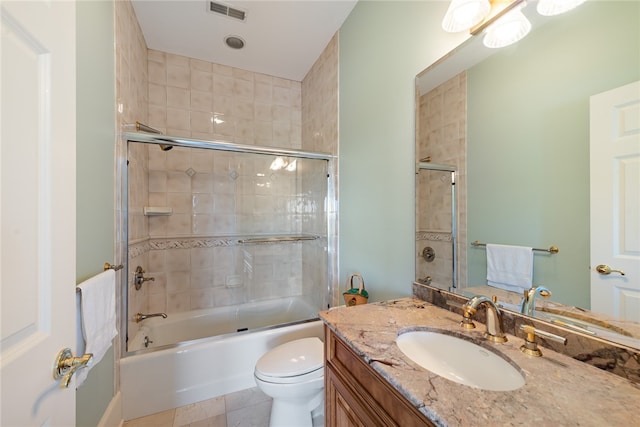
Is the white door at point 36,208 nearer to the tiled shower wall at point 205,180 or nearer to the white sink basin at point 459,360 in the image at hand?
the white sink basin at point 459,360

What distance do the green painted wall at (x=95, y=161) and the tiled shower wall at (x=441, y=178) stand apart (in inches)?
60.1

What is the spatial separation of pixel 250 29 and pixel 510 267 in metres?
2.44

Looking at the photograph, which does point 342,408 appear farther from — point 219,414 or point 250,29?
point 250,29

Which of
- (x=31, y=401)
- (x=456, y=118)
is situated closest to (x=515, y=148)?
(x=456, y=118)

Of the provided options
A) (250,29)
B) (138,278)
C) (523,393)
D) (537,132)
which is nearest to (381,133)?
(537,132)

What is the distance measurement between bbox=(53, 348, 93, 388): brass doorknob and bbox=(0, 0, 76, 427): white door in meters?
0.01

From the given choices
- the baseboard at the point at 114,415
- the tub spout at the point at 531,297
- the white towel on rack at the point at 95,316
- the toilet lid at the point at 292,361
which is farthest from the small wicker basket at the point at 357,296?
the baseboard at the point at 114,415

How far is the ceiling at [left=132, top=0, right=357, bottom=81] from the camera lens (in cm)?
180

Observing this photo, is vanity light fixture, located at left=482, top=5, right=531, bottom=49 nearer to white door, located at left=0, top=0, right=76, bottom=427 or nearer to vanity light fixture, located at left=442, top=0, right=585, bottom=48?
vanity light fixture, located at left=442, top=0, right=585, bottom=48

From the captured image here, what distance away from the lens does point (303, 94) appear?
2.85m

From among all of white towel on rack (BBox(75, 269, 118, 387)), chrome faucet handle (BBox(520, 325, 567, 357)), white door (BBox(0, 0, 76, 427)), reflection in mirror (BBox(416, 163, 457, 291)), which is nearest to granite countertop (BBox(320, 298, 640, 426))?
chrome faucet handle (BBox(520, 325, 567, 357))

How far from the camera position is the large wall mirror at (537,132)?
691 mm

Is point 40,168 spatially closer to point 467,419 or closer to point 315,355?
point 467,419

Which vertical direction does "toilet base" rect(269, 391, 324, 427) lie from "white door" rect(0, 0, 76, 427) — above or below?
below
